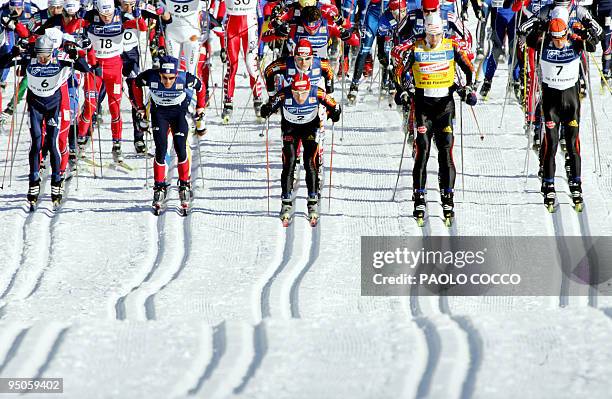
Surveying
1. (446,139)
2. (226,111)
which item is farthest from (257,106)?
(446,139)

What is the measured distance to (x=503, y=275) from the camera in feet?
38.8

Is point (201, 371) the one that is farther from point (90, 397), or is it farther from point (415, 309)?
point (415, 309)

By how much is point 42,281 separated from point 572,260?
5104 millimetres

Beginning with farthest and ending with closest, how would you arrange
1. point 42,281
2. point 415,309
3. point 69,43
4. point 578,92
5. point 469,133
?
point 469,133
point 69,43
point 578,92
point 42,281
point 415,309

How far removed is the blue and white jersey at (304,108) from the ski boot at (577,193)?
2.79 metres

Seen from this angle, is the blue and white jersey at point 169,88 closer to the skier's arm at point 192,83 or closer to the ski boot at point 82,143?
the skier's arm at point 192,83

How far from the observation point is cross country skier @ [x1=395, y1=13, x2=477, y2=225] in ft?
40.7

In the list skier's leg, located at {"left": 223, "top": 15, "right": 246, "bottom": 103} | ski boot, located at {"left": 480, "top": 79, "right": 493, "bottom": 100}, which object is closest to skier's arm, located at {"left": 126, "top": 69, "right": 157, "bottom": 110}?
skier's leg, located at {"left": 223, "top": 15, "right": 246, "bottom": 103}

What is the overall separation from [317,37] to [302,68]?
7.11ft

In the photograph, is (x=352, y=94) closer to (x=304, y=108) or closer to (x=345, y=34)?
(x=345, y=34)

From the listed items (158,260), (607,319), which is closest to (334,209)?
(158,260)

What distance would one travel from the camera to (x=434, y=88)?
12508mm

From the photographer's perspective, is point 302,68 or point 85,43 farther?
point 85,43

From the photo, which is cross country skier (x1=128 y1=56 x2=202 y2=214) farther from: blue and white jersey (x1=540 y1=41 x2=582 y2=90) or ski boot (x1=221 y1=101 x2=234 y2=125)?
blue and white jersey (x1=540 y1=41 x2=582 y2=90)
